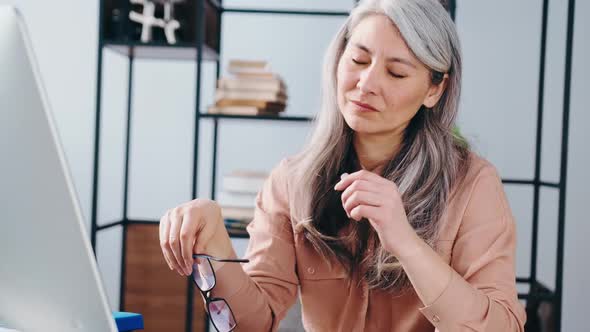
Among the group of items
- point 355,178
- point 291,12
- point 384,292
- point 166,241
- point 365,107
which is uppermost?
point 291,12

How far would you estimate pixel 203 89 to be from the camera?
3.18m

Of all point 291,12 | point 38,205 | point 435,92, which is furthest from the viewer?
point 291,12

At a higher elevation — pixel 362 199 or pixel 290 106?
pixel 290 106

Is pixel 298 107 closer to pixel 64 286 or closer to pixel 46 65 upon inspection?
pixel 46 65

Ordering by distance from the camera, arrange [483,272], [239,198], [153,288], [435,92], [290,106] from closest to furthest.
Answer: [483,272]
[435,92]
[239,198]
[153,288]
[290,106]

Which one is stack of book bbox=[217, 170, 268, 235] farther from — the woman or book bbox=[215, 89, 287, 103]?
the woman

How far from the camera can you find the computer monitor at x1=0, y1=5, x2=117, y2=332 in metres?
0.67

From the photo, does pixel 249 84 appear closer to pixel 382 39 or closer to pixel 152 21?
pixel 152 21

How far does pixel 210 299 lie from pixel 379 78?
19.1 inches

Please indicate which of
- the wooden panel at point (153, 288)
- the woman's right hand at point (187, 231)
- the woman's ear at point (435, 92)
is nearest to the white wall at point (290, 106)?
the wooden panel at point (153, 288)

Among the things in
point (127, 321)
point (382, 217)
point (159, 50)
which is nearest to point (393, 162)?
point (382, 217)

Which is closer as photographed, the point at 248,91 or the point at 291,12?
the point at 248,91

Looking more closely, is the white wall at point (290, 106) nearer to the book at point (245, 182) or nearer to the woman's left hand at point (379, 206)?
the book at point (245, 182)

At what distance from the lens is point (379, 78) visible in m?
1.28
